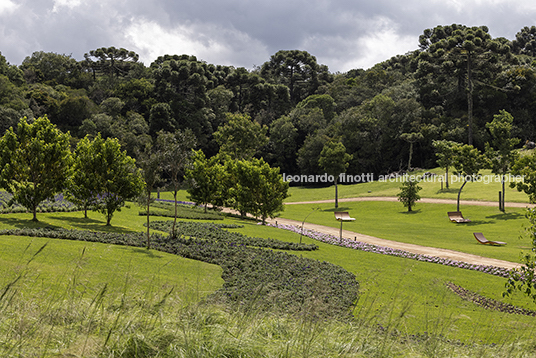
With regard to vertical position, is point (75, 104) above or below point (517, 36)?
below

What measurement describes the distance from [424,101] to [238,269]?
68.7 metres

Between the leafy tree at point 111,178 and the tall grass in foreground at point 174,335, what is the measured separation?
18.0m

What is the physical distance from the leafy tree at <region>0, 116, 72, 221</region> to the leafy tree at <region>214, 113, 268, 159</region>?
37305mm

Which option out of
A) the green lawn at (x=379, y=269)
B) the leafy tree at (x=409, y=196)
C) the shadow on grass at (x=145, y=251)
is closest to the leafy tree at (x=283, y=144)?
the green lawn at (x=379, y=269)

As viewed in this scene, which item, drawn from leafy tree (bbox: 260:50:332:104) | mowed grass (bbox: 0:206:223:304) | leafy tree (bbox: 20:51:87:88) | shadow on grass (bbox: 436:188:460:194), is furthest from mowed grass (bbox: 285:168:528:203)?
leafy tree (bbox: 20:51:87:88)

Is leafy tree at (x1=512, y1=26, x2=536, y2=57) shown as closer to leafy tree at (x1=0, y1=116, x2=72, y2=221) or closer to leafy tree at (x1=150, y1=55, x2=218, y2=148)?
leafy tree at (x1=150, y1=55, x2=218, y2=148)

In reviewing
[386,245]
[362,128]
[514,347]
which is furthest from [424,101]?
[514,347]

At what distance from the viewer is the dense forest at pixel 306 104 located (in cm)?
6128

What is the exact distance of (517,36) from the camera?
116312 mm

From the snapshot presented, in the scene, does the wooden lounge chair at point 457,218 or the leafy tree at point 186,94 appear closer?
the wooden lounge chair at point 457,218

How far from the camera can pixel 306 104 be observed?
3086 inches

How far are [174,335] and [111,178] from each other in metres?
20.2

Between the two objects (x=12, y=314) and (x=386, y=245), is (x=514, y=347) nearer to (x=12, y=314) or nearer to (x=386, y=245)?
(x=12, y=314)

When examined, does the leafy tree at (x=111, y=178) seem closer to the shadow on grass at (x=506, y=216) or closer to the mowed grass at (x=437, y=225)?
the mowed grass at (x=437, y=225)
